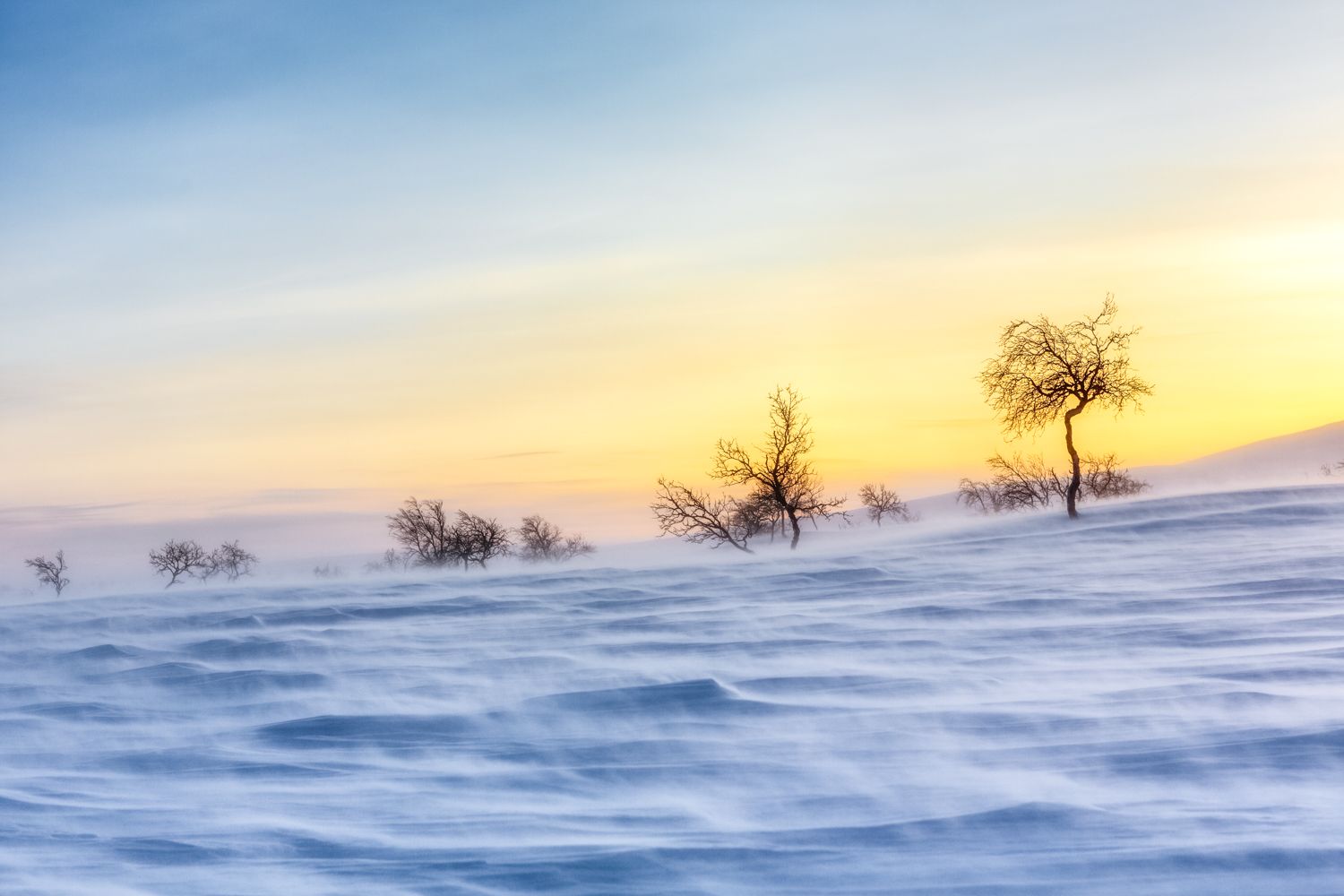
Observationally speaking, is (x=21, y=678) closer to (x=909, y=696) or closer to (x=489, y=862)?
(x=489, y=862)

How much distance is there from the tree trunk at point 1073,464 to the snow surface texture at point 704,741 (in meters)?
6.42

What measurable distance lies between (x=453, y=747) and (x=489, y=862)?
1.81 m

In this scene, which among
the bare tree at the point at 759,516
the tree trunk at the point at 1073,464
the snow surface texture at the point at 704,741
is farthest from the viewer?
the bare tree at the point at 759,516

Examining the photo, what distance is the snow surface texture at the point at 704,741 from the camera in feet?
13.9

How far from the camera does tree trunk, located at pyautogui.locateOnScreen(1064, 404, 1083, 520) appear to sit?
17.0m

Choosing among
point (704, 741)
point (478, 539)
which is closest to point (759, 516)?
point (478, 539)

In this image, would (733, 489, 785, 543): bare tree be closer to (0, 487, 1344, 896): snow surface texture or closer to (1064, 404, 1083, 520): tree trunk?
(1064, 404, 1083, 520): tree trunk

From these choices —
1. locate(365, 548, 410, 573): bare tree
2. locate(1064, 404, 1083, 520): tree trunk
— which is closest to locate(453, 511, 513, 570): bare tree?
locate(365, 548, 410, 573): bare tree

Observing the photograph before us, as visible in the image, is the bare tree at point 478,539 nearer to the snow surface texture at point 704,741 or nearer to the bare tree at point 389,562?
the bare tree at point 389,562

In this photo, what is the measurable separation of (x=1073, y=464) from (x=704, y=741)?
14.8 meters

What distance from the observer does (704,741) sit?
5.77 meters

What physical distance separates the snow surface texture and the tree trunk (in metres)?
6.42

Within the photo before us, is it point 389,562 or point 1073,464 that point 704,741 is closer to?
point 1073,464

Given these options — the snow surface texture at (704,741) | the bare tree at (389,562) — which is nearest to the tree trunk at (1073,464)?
the snow surface texture at (704,741)
